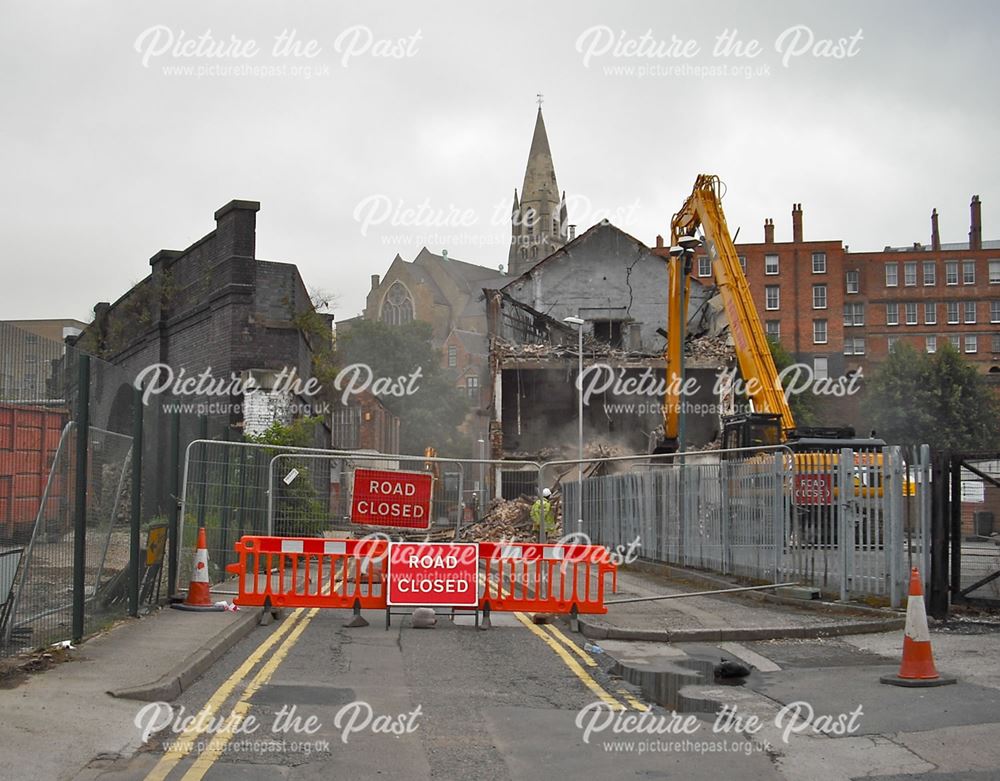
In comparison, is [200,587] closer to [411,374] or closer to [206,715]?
[206,715]

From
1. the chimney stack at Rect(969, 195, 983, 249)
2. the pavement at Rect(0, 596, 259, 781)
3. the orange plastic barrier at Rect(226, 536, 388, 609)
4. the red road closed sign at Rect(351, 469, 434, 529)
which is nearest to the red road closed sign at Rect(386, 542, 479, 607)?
the orange plastic barrier at Rect(226, 536, 388, 609)

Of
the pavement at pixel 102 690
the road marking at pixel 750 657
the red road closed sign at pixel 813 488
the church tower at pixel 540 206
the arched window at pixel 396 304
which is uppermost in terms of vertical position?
the church tower at pixel 540 206

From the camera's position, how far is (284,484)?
1599 cm

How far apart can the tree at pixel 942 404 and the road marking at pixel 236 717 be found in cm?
6169

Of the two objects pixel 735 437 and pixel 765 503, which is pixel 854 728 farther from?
pixel 735 437

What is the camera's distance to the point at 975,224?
89.0 m

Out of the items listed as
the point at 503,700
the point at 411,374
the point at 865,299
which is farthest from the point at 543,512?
the point at 865,299

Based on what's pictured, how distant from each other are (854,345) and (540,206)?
44.7 meters

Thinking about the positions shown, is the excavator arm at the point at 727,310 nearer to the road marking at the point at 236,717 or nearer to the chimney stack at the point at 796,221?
the road marking at the point at 236,717

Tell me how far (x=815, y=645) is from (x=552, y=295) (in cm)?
4002

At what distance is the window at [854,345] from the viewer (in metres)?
82.8

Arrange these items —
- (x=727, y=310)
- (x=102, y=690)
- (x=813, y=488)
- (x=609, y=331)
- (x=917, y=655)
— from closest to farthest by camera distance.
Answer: (x=102, y=690)
(x=917, y=655)
(x=813, y=488)
(x=727, y=310)
(x=609, y=331)

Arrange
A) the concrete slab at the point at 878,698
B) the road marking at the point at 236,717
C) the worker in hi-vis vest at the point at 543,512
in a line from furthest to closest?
the worker in hi-vis vest at the point at 543,512 → the concrete slab at the point at 878,698 → the road marking at the point at 236,717

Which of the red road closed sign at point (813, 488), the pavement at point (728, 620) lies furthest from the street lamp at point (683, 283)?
the red road closed sign at point (813, 488)
